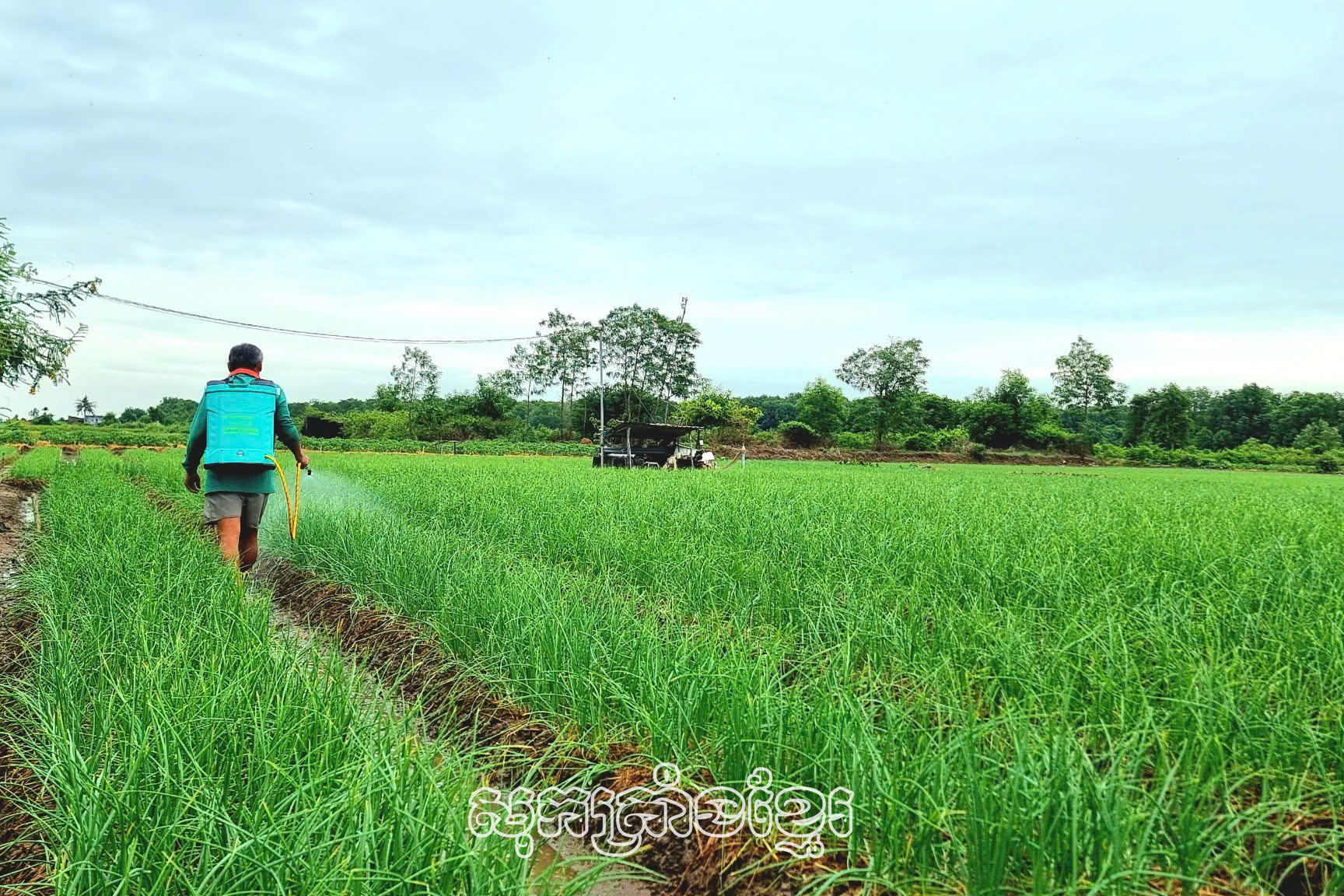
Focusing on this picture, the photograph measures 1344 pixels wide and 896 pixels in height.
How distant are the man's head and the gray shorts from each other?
2.44 feet

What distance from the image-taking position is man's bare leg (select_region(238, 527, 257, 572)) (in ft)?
15.6

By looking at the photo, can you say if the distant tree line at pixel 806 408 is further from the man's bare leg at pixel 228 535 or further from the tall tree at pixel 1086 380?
the man's bare leg at pixel 228 535

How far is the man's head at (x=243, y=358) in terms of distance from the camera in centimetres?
441

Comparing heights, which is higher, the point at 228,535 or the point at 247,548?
the point at 228,535

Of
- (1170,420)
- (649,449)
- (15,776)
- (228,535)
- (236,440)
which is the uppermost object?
(1170,420)

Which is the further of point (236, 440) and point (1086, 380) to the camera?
point (1086, 380)

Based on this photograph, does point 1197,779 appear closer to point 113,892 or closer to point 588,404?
point 113,892

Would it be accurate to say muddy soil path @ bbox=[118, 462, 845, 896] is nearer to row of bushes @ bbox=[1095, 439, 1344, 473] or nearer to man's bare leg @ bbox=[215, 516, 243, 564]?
man's bare leg @ bbox=[215, 516, 243, 564]

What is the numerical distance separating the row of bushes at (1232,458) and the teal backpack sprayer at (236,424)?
4616 cm

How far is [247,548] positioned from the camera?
15.8 ft

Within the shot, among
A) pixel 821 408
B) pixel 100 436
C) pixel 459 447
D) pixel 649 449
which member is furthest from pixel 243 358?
pixel 821 408

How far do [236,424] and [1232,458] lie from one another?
170ft

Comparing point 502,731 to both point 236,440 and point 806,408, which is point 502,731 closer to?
point 236,440

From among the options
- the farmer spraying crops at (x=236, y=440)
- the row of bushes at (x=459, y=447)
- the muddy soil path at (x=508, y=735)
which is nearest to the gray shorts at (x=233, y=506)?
the farmer spraying crops at (x=236, y=440)
